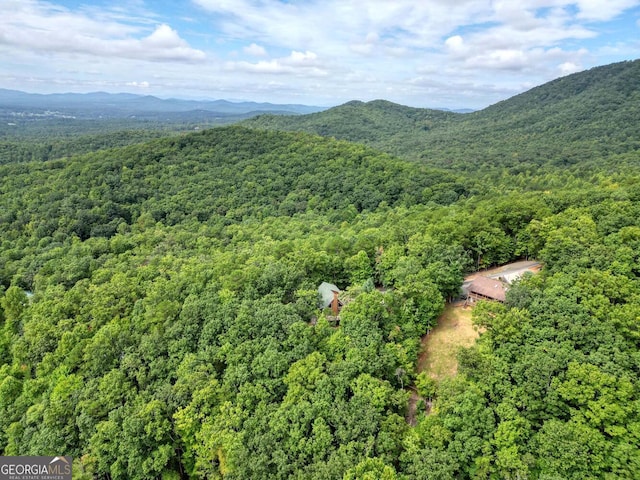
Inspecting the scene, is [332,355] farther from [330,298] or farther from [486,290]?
[486,290]

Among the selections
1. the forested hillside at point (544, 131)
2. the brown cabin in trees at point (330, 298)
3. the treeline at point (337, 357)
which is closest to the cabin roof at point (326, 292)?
the brown cabin in trees at point (330, 298)

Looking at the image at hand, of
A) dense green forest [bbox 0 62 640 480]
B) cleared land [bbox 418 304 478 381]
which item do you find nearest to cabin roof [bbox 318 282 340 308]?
dense green forest [bbox 0 62 640 480]

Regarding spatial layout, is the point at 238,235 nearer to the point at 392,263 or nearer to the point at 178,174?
the point at 392,263

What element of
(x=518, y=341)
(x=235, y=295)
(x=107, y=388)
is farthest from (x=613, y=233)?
(x=107, y=388)

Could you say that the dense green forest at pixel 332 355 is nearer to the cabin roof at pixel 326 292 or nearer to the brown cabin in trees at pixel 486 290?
the cabin roof at pixel 326 292

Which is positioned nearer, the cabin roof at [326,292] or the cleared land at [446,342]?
the cleared land at [446,342]

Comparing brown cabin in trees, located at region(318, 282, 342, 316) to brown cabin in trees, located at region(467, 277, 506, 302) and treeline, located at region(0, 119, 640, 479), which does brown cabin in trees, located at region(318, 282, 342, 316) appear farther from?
brown cabin in trees, located at region(467, 277, 506, 302)

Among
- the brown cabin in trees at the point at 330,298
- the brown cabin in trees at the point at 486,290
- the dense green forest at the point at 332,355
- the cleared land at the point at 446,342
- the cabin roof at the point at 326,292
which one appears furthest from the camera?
the cabin roof at the point at 326,292
